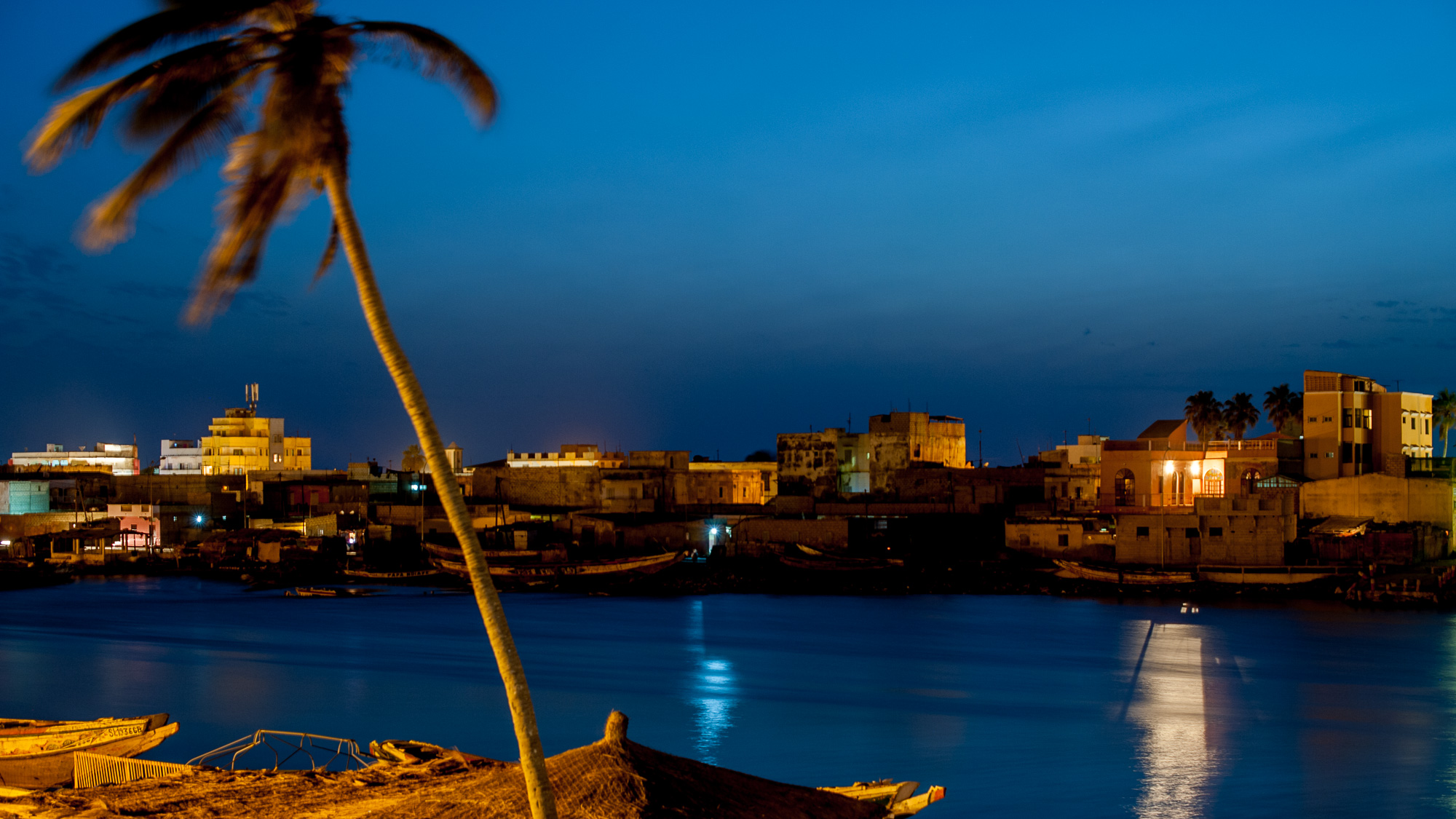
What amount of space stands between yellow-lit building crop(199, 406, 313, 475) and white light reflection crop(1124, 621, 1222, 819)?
68.7 meters

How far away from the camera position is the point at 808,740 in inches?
871

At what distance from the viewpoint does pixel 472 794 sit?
8.52 meters

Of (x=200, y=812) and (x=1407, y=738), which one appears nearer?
(x=200, y=812)

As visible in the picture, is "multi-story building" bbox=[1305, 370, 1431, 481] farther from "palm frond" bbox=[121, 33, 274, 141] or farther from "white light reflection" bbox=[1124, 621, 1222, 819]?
"palm frond" bbox=[121, 33, 274, 141]

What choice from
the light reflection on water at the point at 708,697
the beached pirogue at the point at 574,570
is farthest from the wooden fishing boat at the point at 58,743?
the beached pirogue at the point at 574,570

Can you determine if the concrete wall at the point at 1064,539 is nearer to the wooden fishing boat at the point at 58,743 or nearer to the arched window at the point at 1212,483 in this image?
the arched window at the point at 1212,483

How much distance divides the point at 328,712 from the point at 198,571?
33.0 meters

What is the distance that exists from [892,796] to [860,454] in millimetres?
52454

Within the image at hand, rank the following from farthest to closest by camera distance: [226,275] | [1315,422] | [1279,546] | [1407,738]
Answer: [1315,422], [1279,546], [1407,738], [226,275]

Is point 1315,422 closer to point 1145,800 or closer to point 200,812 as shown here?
point 1145,800

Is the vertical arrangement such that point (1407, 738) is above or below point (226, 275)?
below

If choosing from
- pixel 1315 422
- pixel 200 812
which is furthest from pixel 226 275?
pixel 1315 422

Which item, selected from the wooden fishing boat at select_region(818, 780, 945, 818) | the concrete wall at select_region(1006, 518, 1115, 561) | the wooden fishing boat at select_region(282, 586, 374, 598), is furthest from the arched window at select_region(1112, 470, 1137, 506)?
the wooden fishing boat at select_region(818, 780, 945, 818)

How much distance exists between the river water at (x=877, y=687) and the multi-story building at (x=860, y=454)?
18.8 meters
